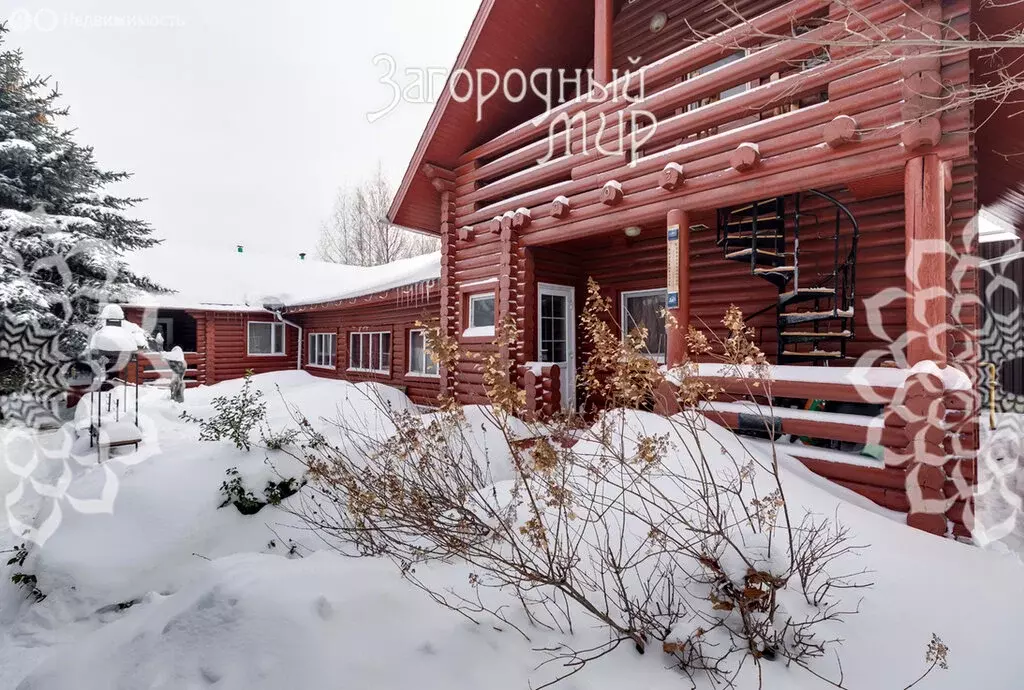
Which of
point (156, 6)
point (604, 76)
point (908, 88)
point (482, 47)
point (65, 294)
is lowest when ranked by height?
point (65, 294)

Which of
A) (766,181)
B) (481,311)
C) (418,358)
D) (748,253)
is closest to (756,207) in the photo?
(766,181)

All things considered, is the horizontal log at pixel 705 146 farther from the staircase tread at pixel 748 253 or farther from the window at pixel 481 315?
the window at pixel 481 315

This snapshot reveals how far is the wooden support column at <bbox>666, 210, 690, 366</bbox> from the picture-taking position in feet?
18.3

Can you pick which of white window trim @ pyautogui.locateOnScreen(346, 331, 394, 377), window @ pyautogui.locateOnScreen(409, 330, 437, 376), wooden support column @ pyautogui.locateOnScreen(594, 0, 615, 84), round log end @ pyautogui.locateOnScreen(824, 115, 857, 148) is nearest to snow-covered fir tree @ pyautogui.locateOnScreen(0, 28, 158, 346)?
white window trim @ pyautogui.locateOnScreen(346, 331, 394, 377)

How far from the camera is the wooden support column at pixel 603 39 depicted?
250 inches

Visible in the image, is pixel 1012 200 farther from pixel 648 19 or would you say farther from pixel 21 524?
pixel 21 524

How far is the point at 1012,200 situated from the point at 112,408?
717 inches

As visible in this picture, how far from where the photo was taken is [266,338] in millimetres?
17797

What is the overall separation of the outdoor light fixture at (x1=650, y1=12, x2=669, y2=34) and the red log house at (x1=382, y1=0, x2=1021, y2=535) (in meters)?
0.05

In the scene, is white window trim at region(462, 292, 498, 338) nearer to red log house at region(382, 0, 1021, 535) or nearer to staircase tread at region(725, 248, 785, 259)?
red log house at region(382, 0, 1021, 535)

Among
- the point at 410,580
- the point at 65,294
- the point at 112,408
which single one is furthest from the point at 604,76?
the point at 65,294

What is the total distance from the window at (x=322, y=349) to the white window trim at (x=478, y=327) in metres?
9.10

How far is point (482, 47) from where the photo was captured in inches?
290

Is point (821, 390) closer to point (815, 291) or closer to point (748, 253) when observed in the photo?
point (815, 291)
